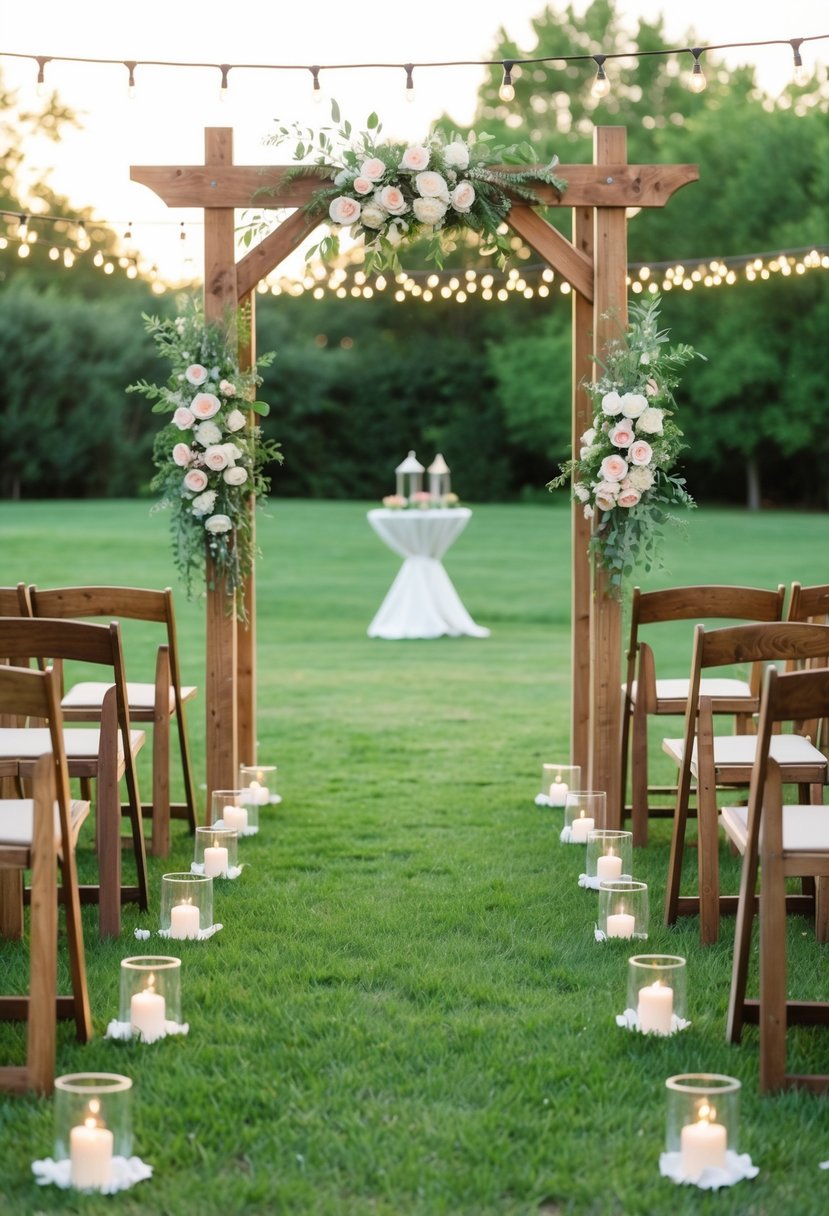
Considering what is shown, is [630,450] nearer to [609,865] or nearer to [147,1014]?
[609,865]

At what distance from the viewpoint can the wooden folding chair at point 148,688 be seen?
5078 mm

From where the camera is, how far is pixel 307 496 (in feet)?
112

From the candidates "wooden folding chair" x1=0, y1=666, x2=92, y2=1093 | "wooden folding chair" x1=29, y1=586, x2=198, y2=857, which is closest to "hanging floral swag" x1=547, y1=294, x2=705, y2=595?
"wooden folding chair" x1=29, y1=586, x2=198, y2=857

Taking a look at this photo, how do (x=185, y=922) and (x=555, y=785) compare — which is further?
(x=555, y=785)

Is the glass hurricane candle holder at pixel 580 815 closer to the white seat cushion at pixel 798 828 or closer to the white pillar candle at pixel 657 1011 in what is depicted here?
the white seat cushion at pixel 798 828

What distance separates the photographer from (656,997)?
11.3ft

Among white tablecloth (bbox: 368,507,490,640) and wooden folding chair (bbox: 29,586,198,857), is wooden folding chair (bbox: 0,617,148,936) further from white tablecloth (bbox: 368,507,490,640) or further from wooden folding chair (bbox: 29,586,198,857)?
white tablecloth (bbox: 368,507,490,640)

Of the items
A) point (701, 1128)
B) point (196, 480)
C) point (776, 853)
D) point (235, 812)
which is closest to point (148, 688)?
point (235, 812)

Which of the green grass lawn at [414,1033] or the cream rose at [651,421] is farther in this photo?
the cream rose at [651,421]

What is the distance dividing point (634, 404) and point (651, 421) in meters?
0.09

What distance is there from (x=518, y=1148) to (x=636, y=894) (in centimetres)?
144

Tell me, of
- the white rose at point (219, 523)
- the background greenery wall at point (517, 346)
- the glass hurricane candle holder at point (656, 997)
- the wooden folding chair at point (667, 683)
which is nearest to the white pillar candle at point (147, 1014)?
the glass hurricane candle holder at point (656, 997)

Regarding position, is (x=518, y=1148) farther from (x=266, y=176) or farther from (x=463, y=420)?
(x=463, y=420)

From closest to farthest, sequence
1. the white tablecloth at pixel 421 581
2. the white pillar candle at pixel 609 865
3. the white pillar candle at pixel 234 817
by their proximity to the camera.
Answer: the white pillar candle at pixel 609 865 < the white pillar candle at pixel 234 817 < the white tablecloth at pixel 421 581
